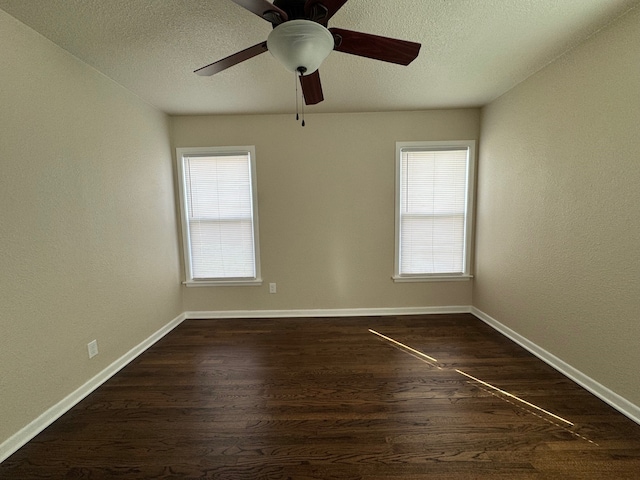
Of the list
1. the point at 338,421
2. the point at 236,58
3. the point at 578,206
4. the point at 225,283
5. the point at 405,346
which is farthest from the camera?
the point at 225,283

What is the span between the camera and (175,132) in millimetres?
2963

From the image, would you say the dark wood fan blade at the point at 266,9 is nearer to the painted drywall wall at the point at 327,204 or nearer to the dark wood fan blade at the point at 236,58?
the dark wood fan blade at the point at 236,58

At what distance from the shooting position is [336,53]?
186 cm

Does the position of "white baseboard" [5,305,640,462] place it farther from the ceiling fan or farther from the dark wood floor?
the ceiling fan

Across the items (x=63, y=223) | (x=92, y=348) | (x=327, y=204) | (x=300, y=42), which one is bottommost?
(x=92, y=348)

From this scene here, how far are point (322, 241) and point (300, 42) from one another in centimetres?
217

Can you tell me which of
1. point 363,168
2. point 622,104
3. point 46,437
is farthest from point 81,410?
point 622,104

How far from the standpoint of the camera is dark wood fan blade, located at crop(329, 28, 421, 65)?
1.23 meters

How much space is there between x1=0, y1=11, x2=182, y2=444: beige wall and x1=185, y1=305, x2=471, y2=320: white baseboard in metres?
0.76

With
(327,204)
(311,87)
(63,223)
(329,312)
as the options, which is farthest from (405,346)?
(63,223)

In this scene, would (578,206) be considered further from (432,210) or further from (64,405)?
(64,405)

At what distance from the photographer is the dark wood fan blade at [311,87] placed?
1546 mm

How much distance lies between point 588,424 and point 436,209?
84.6 inches

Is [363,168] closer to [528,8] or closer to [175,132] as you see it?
[528,8]
